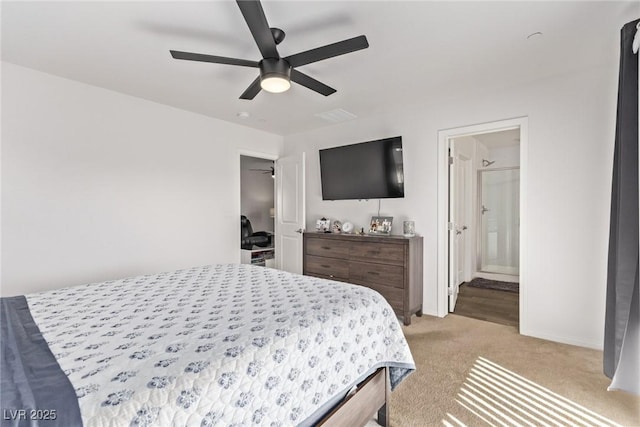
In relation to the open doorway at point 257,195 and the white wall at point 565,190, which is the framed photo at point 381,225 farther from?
the open doorway at point 257,195

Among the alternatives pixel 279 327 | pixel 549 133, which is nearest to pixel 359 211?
pixel 549 133

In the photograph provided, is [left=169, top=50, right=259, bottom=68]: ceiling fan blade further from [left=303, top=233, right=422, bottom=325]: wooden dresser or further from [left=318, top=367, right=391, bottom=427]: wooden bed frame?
[left=303, top=233, right=422, bottom=325]: wooden dresser

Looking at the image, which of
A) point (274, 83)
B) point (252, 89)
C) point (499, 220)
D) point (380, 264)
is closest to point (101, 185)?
point (252, 89)

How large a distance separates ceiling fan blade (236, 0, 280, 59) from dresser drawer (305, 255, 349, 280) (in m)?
2.47

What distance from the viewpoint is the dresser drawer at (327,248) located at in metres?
3.64

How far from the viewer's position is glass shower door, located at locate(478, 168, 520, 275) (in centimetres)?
549

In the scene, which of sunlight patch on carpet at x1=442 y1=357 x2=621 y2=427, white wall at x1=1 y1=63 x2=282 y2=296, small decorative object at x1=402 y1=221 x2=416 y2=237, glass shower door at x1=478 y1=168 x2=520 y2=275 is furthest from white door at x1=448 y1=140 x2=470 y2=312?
white wall at x1=1 y1=63 x2=282 y2=296

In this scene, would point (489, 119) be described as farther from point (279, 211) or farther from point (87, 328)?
point (87, 328)

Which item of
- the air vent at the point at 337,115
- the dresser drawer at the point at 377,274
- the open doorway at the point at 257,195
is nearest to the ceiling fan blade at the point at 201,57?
the air vent at the point at 337,115

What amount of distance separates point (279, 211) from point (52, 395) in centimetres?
387

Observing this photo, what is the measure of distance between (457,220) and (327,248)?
1998 mm

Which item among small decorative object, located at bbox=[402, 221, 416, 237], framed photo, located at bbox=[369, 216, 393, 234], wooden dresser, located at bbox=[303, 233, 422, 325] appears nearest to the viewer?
wooden dresser, located at bbox=[303, 233, 422, 325]

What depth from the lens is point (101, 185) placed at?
2.95 m

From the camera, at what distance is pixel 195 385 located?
926 mm
